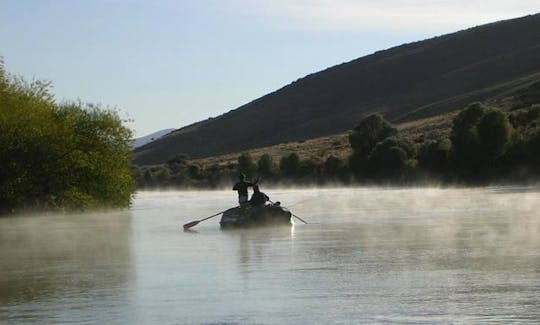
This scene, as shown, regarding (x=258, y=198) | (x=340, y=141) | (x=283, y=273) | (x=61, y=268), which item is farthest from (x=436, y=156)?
(x=283, y=273)

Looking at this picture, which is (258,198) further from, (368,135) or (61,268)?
(368,135)

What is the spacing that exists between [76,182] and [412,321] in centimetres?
5059

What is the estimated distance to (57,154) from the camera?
213 feet

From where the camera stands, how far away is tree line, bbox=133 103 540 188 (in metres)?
91.6

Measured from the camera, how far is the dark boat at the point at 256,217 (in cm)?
4356

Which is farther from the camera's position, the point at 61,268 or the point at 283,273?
the point at 61,268

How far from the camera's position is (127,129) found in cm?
7150

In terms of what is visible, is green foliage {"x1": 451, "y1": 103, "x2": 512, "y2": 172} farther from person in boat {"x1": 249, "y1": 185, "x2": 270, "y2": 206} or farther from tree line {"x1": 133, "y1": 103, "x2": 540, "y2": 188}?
person in boat {"x1": 249, "y1": 185, "x2": 270, "y2": 206}

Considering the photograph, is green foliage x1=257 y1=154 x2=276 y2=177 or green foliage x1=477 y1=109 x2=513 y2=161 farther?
green foliage x1=257 y1=154 x2=276 y2=177

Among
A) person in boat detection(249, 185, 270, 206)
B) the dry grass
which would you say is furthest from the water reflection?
the dry grass

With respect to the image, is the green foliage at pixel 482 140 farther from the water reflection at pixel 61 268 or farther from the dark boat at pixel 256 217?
the dark boat at pixel 256 217

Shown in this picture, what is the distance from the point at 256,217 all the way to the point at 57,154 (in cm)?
2447

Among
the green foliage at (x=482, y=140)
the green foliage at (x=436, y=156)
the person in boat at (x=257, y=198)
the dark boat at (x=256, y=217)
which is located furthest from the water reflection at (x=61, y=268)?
the green foliage at (x=436, y=156)

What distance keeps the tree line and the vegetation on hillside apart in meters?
33.9
